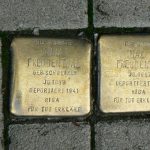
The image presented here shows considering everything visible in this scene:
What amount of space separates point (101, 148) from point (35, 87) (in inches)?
13.2

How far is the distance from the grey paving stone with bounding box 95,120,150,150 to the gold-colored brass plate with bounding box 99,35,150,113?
0.19 ft

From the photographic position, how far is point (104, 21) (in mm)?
1444

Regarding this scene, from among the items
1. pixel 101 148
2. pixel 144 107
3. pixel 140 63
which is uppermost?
pixel 140 63

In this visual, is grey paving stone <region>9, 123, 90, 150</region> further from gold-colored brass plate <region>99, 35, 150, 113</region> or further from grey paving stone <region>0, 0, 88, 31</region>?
grey paving stone <region>0, 0, 88, 31</region>

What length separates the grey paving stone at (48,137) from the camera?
141 cm

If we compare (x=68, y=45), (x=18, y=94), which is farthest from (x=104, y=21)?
(x=18, y=94)

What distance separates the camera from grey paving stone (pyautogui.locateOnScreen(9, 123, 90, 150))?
1.41m

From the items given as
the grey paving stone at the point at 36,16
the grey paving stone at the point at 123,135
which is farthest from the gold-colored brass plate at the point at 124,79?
the grey paving stone at the point at 36,16

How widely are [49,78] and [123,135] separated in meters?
0.35

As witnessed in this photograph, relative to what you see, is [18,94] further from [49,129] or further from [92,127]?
[92,127]

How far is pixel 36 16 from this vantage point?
4.73 ft

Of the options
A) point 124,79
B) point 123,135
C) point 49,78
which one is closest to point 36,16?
point 49,78

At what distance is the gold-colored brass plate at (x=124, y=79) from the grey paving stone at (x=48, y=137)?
0.14 meters

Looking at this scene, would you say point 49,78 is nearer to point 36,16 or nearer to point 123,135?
point 36,16
